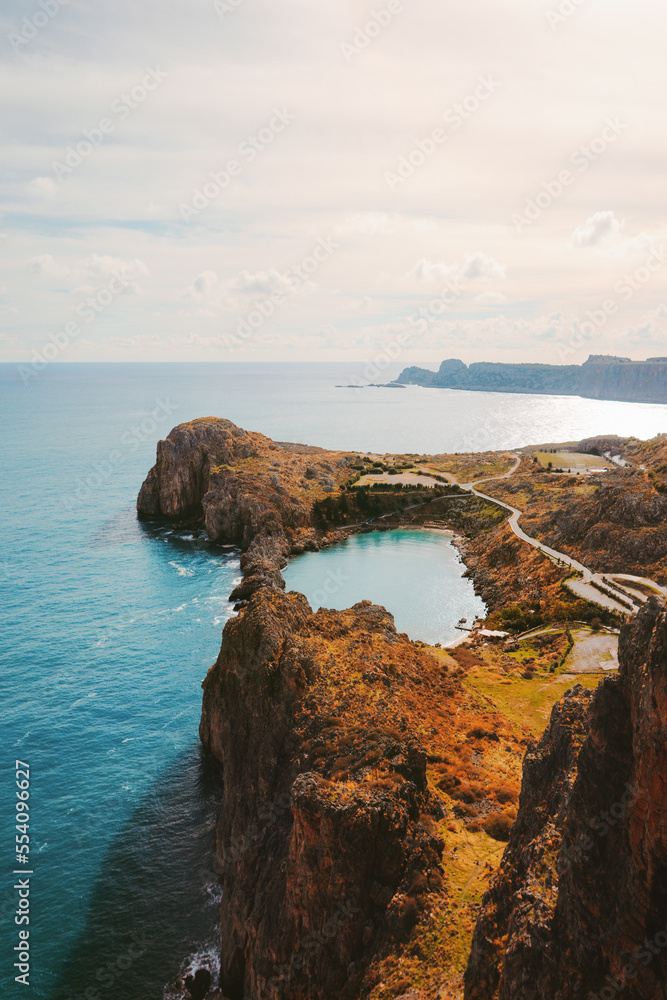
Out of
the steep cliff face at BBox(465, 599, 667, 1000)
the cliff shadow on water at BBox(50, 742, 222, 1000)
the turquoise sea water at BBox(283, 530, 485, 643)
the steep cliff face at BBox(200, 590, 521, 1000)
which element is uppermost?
the steep cliff face at BBox(465, 599, 667, 1000)

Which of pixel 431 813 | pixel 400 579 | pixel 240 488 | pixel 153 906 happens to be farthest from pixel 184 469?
pixel 431 813

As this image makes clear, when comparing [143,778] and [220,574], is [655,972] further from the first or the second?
[220,574]

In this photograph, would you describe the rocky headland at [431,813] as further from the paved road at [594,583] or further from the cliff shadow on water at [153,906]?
A: the paved road at [594,583]

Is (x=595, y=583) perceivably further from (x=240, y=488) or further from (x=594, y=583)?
(x=240, y=488)

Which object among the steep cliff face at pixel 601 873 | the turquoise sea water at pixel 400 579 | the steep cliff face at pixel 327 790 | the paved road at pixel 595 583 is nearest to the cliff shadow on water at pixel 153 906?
the steep cliff face at pixel 327 790

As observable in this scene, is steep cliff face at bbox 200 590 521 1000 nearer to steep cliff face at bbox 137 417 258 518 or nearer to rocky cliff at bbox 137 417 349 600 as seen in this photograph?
rocky cliff at bbox 137 417 349 600

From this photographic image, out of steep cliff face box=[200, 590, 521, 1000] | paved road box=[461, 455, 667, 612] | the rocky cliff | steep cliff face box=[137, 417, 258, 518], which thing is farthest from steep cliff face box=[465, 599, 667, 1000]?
steep cliff face box=[137, 417, 258, 518]

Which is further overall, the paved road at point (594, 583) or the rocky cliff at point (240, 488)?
the rocky cliff at point (240, 488)
